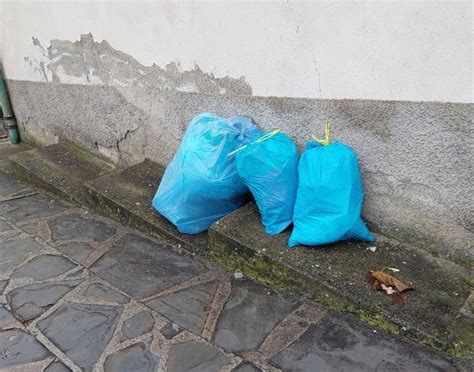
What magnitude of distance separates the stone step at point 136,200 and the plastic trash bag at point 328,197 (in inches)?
28.3

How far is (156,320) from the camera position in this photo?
7.54ft

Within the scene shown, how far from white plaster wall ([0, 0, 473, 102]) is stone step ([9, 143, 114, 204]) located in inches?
43.8

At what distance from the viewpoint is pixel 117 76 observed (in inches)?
147

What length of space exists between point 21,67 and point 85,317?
3411mm

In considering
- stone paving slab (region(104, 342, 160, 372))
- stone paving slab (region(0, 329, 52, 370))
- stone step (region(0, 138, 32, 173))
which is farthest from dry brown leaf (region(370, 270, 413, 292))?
stone step (region(0, 138, 32, 173))

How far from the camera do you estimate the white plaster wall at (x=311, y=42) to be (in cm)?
213

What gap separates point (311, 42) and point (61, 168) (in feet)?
8.34

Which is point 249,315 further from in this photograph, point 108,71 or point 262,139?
point 108,71

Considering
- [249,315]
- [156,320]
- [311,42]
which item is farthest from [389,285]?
[311,42]

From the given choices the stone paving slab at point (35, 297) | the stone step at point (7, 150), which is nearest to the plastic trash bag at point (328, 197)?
the stone paving slab at point (35, 297)

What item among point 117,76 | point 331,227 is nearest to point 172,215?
point 331,227

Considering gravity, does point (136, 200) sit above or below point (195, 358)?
above

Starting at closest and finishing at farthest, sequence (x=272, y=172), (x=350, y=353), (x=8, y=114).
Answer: (x=350, y=353) < (x=272, y=172) < (x=8, y=114)

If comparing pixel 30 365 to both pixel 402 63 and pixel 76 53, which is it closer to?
pixel 402 63
